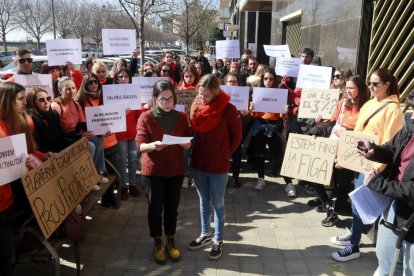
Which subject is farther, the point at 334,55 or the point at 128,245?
the point at 334,55

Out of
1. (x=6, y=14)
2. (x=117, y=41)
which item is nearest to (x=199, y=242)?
(x=117, y=41)

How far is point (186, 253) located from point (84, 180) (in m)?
A: 1.38

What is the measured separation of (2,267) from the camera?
10.3 ft

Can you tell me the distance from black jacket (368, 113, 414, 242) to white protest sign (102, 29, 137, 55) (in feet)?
18.5

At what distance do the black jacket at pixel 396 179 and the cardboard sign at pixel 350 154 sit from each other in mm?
863

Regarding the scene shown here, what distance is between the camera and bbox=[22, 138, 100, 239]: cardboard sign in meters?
3.29

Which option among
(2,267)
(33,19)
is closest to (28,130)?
(2,267)

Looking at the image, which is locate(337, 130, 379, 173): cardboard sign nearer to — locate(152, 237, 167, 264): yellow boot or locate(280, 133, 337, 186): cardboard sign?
locate(280, 133, 337, 186): cardboard sign

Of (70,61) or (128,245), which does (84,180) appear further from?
(70,61)

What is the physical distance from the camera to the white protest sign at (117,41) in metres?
7.41

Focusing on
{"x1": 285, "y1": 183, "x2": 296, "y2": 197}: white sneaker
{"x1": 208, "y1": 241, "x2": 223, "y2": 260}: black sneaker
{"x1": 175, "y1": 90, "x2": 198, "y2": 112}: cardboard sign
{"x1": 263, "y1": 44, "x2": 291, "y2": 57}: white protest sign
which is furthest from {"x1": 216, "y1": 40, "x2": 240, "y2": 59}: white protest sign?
{"x1": 208, "y1": 241, "x2": 223, "y2": 260}: black sneaker

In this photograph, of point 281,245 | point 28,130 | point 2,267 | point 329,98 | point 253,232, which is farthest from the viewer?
point 329,98

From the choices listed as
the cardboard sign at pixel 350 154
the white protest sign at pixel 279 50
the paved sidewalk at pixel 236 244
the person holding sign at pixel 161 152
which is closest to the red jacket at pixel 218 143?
the person holding sign at pixel 161 152

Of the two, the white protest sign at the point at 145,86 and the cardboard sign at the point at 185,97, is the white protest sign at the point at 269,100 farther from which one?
the white protest sign at the point at 145,86
